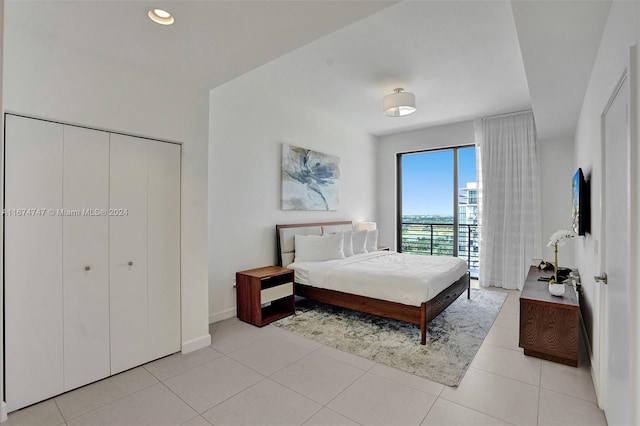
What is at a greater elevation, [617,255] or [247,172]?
[247,172]

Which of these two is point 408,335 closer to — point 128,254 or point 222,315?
point 222,315

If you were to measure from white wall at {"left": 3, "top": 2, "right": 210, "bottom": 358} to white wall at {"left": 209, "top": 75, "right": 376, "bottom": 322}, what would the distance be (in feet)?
2.04

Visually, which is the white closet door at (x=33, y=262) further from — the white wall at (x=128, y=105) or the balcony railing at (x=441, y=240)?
the balcony railing at (x=441, y=240)

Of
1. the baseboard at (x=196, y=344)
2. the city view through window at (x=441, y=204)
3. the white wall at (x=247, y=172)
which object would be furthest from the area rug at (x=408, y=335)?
the city view through window at (x=441, y=204)

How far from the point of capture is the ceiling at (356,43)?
1.84 meters

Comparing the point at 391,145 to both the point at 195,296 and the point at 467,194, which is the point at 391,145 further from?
the point at 195,296

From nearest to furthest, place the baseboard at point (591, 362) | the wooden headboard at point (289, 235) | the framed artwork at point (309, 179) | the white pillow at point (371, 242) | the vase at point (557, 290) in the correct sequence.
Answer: the baseboard at point (591, 362) < the vase at point (557, 290) < the wooden headboard at point (289, 235) < the framed artwork at point (309, 179) < the white pillow at point (371, 242)

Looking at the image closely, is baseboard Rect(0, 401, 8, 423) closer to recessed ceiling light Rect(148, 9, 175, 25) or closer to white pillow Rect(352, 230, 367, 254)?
recessed ceiling light Rect(148, 9, 175, 25)

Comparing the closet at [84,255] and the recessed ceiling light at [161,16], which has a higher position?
the recessed ceiling light at [161,16]

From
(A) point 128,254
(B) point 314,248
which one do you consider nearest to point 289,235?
(B) point 314,248

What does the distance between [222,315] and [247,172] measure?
171 cm

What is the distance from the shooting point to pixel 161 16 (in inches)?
76.0

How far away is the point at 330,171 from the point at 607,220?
3.75 meters

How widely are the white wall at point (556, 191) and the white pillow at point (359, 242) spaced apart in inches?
103
